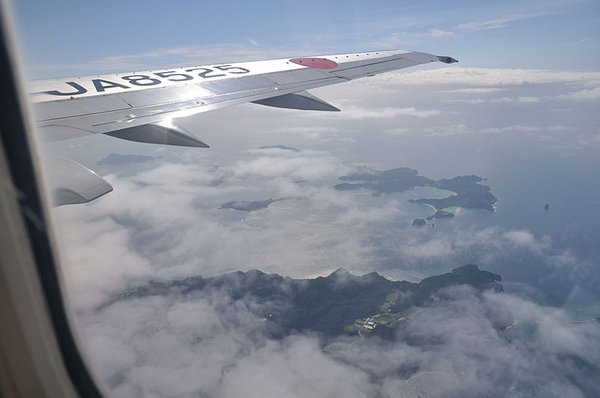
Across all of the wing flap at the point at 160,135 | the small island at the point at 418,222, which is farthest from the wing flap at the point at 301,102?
the small island at the point at 418,222

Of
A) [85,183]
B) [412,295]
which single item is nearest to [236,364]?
[412,295]

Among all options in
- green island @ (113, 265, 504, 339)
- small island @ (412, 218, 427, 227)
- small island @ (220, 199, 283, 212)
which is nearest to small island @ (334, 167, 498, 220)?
small island @ (412, 218, 427, 227)

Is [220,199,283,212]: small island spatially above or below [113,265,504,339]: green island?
below

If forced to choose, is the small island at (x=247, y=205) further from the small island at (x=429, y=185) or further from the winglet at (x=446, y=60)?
the winglet at (x=446, y=60)

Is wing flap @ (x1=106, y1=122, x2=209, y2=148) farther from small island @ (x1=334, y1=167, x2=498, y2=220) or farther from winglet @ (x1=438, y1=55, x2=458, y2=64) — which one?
small island @ (x1=334, y1=167, x2=498, y2=220)

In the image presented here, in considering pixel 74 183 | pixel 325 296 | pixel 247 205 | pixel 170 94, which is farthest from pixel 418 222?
pixel 74 183

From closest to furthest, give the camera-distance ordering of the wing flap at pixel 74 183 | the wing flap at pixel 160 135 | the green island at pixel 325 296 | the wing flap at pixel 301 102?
the wing flap at pixel 74 183 < the wing flap at pixel 160 135 < the wing flap at pixel 301 102 < the green island at pixel 325 296
